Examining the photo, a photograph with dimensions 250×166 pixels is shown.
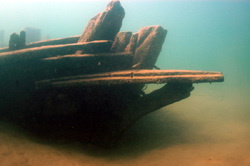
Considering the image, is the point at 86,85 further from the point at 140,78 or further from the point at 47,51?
the point at 47,51

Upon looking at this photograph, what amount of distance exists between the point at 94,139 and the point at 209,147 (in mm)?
3155

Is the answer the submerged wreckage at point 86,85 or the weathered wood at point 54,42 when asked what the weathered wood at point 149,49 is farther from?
the weathered wood at point 54,42

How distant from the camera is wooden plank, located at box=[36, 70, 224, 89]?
3605 mm

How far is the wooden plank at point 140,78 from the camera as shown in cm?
361

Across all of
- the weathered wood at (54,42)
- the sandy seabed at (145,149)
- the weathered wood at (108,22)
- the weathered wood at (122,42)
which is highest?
the weathered wood at (108,22)

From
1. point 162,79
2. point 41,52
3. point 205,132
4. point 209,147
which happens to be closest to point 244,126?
point 205,132

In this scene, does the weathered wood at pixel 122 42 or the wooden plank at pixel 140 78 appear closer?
the wooden plank at pixel 140 78

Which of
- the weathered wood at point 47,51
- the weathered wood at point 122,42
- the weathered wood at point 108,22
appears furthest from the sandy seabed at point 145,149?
the weathered wood at point 108,22

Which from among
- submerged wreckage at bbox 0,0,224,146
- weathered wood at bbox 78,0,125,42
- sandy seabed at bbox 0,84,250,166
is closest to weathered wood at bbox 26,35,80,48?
submerged wreckage at bbox 0,0,224,146

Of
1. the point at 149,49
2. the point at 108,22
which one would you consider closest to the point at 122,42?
the point at 108,22

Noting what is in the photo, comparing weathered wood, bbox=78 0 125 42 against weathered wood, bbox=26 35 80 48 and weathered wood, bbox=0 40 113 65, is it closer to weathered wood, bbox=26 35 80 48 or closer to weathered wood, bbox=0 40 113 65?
weathered wood, bbox=0 40 113 65

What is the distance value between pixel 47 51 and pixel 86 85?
61.4 inches

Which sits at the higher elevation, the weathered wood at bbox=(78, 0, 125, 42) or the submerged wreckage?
the weathered wood at bbox=(78, 0, 125, 42)

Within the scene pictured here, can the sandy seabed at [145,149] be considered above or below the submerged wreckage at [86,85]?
below
